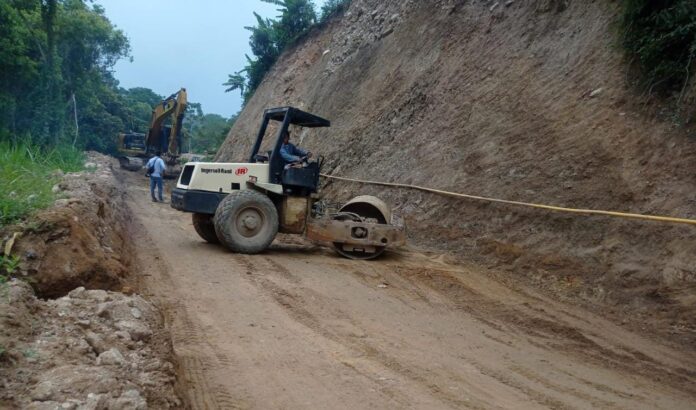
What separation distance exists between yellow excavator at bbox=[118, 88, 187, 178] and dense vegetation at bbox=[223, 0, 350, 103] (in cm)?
637

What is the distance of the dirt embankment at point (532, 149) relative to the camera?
6836 mm

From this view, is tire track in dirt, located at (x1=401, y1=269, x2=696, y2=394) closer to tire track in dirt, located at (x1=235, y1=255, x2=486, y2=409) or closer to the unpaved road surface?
the unpaved road surface

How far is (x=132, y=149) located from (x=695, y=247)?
88.2 feet

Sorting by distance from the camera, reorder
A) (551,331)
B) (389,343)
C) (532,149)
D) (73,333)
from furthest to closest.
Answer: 1. (532,149)
2. (551,331)
3. (389,343)
4. (73,333)

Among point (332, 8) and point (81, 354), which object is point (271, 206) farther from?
point (332, 8)

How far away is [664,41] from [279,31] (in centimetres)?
2144

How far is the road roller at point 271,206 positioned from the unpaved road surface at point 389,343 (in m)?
0.64

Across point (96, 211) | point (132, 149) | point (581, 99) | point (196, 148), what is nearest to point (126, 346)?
point (96, 211)

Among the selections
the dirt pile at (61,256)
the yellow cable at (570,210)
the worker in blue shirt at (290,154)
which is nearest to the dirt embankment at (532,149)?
the yellow cable at (570,210)

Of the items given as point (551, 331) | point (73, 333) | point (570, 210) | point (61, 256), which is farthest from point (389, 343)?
point (570, 210)

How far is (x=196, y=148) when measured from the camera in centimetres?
5728

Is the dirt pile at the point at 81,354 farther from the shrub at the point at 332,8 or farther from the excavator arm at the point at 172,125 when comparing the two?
the shrub at the point at 332,8

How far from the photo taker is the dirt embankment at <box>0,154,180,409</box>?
2.72 metres

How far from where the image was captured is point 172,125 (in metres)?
22.9
